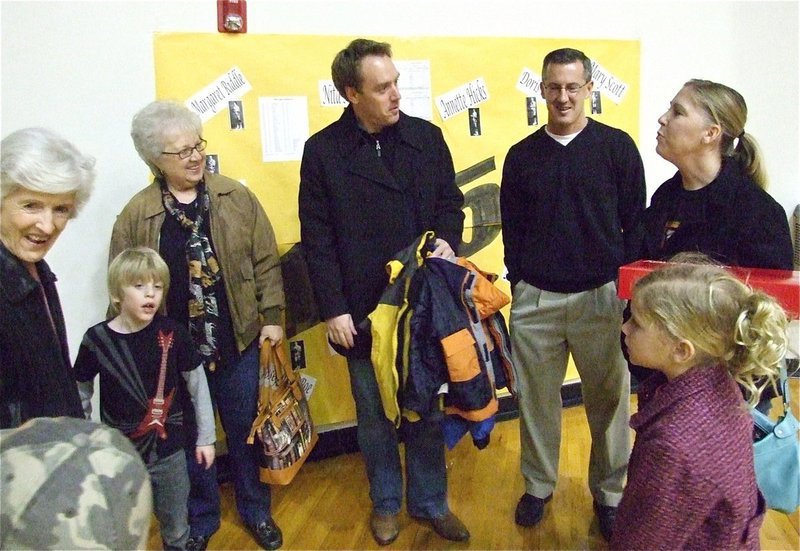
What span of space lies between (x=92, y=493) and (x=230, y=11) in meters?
2.09

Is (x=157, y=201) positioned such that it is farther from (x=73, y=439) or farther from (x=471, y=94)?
(x=471, y=94)

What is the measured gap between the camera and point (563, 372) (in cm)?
219

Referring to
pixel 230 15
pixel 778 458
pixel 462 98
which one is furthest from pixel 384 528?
pixel 230 15

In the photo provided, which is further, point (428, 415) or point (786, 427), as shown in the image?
point (428, 415)

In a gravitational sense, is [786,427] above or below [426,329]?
below

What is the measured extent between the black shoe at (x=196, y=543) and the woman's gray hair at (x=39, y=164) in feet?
4.55

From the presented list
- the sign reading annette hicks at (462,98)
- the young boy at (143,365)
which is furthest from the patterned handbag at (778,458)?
the sign reading annette hicks at (462,98)

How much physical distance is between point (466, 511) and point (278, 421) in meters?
0.78

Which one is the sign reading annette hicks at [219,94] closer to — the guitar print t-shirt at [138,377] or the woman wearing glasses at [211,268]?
the woman wearing glasses at [211,268]

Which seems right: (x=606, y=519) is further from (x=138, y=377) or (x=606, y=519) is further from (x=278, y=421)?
(x=138, y=377)

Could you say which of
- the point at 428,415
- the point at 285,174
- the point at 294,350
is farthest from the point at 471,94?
the point at 428,415

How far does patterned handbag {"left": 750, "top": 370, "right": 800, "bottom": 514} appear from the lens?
144cm

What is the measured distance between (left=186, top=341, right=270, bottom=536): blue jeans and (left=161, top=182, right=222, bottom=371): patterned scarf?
4.3 inches

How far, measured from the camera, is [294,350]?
2.70 metres
